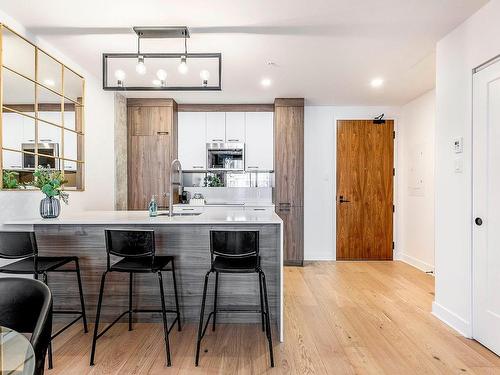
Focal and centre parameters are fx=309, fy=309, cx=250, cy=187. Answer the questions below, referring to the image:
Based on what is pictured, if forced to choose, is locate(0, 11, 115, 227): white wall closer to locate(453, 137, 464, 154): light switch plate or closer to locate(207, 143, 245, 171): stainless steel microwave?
locate(207, 143, 245, 171): stainless steel microwave

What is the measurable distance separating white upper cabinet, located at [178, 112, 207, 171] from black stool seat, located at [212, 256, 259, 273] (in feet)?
9.57

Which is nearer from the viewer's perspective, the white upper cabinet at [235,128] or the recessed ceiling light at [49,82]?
the recessed ceiling light at [49,82]

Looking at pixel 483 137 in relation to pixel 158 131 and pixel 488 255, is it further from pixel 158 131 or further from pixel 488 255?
pixel 158 131

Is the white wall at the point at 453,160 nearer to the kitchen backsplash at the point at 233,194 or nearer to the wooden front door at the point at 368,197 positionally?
the wooden front door at the point at 368,197

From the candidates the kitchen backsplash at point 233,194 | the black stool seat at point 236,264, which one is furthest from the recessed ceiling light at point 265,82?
the black stool seat at point 236,264

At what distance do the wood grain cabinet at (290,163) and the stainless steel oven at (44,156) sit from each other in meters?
2.94

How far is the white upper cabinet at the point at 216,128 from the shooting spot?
513 cm

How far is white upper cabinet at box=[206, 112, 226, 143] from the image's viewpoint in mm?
5129

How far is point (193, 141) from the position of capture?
16.9 ft

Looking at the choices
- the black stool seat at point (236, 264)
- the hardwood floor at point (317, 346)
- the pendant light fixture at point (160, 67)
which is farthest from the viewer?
the pendant light fixture at point (160, 67)

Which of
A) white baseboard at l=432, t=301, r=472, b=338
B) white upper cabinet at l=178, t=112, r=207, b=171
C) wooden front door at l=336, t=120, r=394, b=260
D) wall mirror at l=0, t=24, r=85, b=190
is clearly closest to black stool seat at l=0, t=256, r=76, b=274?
wall mirror at l=0, t=24, r=85, b=190

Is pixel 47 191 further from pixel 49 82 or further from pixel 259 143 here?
pixel 259 143

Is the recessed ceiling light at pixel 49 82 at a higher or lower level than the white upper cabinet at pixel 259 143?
higher

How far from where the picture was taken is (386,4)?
239cm
